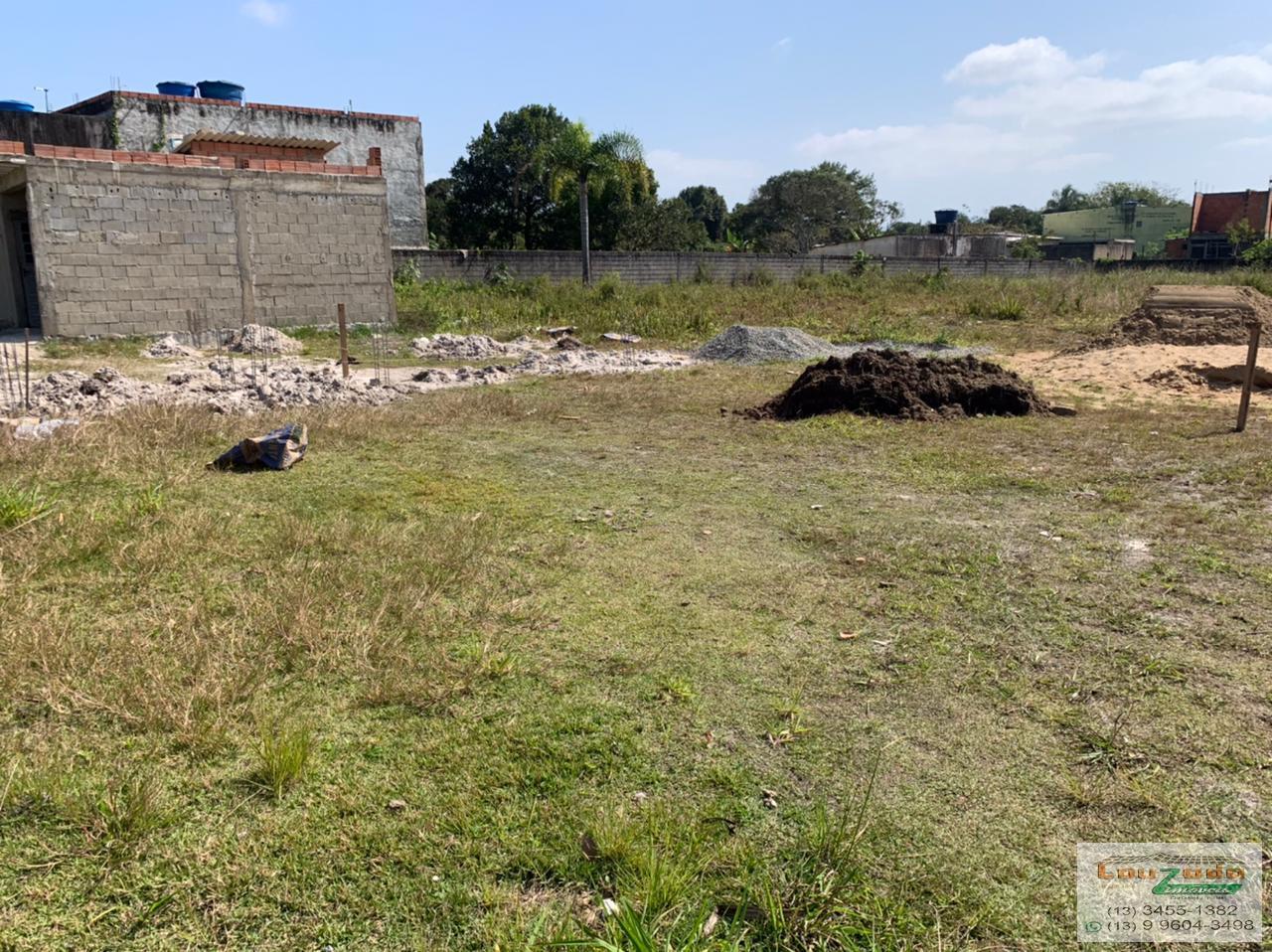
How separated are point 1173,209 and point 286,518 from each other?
222ft

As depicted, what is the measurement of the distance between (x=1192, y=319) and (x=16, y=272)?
2240cm

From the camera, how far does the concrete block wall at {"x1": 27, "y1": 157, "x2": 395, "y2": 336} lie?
15.2 metres

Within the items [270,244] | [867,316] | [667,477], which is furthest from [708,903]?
[867,316]

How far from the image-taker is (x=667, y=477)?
7.15 meters

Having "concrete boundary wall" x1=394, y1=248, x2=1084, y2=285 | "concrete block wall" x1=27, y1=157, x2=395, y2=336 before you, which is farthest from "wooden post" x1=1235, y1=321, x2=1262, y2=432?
"concrete boundary wall" x1=394, y1=248, x2=1084, y2=285

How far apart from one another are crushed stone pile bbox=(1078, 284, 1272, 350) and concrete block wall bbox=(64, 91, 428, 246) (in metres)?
23.1

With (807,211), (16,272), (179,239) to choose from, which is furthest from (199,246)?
(807,211)

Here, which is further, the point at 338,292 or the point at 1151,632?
the point at 338,292

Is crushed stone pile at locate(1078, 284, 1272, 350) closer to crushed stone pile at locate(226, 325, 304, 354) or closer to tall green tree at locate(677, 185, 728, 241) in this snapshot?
crushed stone pile at locate(226, 325, 304, 354)

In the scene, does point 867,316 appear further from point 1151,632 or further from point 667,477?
point 1151,632

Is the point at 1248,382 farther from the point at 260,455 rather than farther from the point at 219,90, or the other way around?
the point at 219,90

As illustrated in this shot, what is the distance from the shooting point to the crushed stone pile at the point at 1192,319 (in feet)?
46.8

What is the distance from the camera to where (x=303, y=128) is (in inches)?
1125
